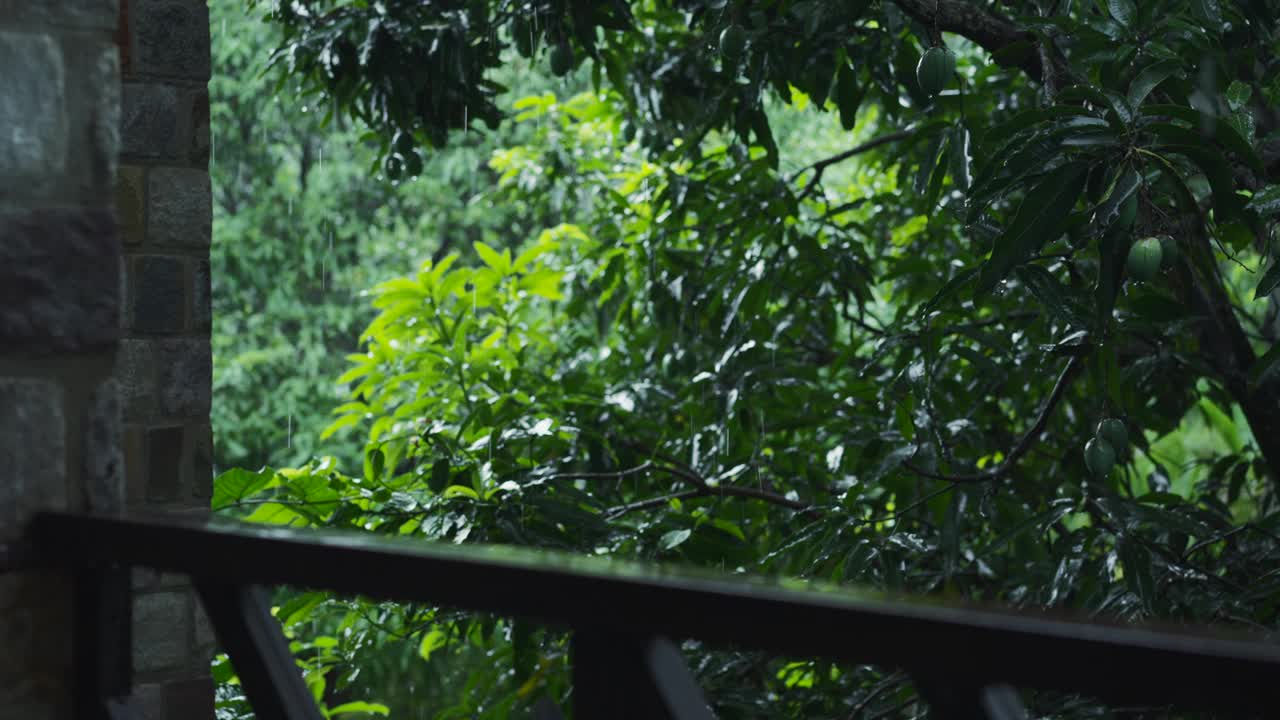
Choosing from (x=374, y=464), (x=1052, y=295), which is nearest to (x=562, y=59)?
(x=374, y=464)

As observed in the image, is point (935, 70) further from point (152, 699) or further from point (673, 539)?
point (152, 699)

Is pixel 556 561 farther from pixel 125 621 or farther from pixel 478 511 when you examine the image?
pixel 478 511

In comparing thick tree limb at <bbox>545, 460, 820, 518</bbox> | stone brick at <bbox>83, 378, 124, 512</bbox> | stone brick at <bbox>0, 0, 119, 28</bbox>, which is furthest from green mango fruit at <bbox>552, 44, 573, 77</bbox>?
stone brick at <bbox>83, 378, 124, 512</bbox>

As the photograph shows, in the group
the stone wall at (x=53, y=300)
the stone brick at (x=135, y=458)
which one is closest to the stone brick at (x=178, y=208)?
the stone brick at (x=135, y=458)

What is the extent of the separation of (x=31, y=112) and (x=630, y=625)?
75cm

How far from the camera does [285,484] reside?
2.64 m

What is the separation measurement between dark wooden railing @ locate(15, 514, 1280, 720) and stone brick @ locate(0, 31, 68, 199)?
0.92ft

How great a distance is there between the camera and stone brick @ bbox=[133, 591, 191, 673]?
1985 millimetres

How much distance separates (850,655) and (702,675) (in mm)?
1998

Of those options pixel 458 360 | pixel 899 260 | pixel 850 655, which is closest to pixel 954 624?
pixel 850 655

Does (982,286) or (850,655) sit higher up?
(982,286)

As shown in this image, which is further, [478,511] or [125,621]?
[478,511]

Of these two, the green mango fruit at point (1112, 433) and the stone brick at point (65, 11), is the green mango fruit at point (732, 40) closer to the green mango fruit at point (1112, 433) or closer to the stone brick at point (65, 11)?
the green mango fruit at point (1112, 433)

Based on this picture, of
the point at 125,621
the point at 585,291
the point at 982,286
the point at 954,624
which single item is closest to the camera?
the point at 954,624
